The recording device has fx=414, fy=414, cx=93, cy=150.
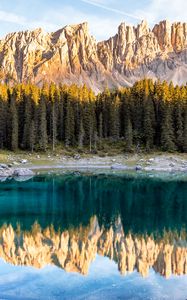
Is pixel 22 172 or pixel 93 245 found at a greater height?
pixel 22 172

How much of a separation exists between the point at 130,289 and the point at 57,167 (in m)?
61.6

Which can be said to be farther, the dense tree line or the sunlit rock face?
the dense tree line

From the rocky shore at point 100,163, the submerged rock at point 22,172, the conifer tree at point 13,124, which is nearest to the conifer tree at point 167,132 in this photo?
the rocky shore at point 100,163

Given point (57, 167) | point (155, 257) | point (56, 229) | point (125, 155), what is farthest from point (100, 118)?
point (155, 257)

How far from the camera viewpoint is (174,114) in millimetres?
97750

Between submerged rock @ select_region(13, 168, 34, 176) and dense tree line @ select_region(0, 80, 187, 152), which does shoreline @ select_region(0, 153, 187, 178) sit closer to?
submerged rock @ select_region(13, 168, 34, 176)

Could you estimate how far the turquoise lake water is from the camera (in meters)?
19.1

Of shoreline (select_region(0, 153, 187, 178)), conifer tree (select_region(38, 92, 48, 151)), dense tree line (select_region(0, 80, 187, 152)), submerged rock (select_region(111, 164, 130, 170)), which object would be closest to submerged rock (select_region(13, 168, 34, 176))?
shoreline (select_region(0, 153, 187, 178))

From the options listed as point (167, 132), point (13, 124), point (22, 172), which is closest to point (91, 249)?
point (22, 172)

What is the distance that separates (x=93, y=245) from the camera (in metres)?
26.0

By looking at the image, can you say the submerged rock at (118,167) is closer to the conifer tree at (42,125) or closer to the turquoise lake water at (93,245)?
the conifer tree at (42,125)

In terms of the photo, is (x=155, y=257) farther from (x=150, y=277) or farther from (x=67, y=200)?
(x=67, y=200)

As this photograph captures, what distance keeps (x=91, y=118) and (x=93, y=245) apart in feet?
248

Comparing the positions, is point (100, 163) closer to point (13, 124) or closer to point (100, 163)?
point (100, 163)
